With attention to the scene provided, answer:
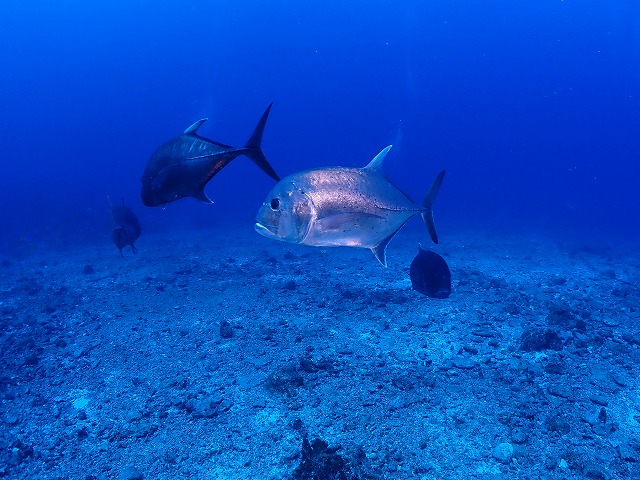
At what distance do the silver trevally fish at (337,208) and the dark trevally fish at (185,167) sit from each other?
0.34 m

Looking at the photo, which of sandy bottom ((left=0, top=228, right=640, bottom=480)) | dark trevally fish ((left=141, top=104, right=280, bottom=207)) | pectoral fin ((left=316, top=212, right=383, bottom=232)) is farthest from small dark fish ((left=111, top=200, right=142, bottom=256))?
pectoral fin ((left=316, top=212, right=383, bottom=232))

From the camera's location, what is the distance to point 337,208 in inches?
131

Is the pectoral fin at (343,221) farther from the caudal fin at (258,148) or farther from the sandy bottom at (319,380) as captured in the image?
the sandy bottom at (319,380)

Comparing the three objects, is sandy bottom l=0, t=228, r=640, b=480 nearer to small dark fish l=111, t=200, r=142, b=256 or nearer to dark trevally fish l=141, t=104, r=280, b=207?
small dark fish l=111, t=200, r=142, b=256

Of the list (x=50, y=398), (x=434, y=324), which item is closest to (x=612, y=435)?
(x=434, y=324)

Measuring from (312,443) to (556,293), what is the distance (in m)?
8.48

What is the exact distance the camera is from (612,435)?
14.2 ft

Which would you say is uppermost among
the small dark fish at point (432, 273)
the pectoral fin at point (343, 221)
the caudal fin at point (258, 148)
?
the caudal fin at point (258, 148)

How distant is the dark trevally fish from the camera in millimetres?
3562

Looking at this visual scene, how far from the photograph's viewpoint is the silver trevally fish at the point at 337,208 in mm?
3195

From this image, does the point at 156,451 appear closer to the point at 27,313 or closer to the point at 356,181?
the point at 356,181

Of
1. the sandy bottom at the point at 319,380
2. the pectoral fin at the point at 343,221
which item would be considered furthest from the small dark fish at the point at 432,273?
the pectoral fin at the point at 343,221

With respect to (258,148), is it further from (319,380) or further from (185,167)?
(319,380)

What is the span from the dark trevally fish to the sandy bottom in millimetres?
2887
